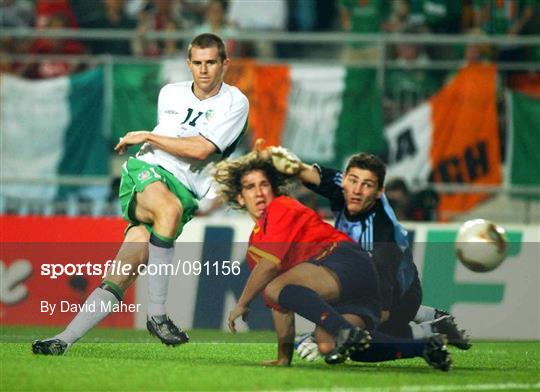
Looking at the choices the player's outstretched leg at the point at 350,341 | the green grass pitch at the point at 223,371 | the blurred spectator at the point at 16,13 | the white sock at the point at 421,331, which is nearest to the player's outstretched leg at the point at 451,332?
the green grass pitch at the point at 223,371

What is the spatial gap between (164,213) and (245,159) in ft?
2.71

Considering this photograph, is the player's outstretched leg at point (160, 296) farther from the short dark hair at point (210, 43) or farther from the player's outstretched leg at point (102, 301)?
the short dark hair at point (210, 43)

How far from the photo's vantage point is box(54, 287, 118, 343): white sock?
903 centimetres

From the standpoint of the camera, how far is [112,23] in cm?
1705

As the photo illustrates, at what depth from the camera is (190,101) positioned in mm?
9938

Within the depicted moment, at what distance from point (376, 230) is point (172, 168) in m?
1.53

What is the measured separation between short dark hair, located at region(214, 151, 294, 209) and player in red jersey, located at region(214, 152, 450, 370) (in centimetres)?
2

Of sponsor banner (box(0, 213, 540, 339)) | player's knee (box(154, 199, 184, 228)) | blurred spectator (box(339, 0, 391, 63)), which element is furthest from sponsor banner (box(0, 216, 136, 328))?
blurred spectator (box(339, 0, 391, 63))

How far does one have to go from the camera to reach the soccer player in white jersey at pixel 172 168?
9398 mm

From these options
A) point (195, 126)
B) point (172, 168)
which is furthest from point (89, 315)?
point (195, 126)

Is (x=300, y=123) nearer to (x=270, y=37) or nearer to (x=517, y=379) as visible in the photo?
(x=270, y=37)

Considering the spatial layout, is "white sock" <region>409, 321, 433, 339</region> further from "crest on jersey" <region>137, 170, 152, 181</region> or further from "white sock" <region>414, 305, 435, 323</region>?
→ "crest on jersey" <region>137, 170, 152, 181</region>

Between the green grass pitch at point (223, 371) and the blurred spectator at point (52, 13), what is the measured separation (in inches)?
274

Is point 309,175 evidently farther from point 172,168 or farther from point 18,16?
point 18,16
